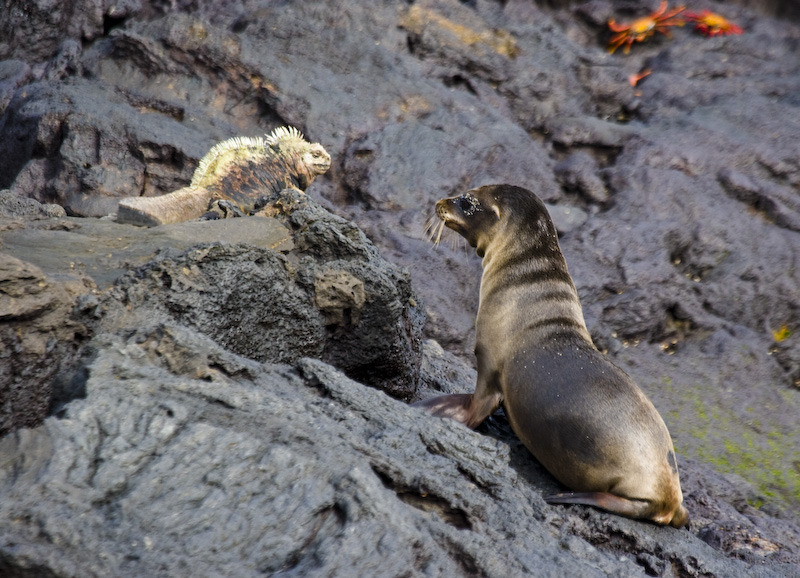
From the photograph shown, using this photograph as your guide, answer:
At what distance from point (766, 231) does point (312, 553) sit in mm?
8143

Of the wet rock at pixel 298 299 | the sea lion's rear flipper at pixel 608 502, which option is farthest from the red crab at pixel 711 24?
the sea lion's rear flipper at pixel 608 502

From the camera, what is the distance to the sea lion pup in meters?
3.28

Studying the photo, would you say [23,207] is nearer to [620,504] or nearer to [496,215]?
[496,215]

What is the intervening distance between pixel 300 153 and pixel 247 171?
1.84ft

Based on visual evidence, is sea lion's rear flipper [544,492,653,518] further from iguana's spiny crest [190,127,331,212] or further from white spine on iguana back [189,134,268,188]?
white spine on iguana back [189,134,268,188]

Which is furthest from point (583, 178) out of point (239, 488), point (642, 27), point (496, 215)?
point (239, 488)

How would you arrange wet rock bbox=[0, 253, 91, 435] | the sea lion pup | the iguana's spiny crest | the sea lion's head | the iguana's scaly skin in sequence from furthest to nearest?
the iguana's spiny crest
the iguana's scaly skin
the sea lion's head
the sea lion pup
wet rock bbox=[0, 253, 91, 435]

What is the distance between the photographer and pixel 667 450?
11.1ft

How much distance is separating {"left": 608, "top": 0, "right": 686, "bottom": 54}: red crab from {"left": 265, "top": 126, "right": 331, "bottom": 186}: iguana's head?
6908 millimetres

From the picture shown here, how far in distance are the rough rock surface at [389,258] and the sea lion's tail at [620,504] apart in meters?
0.07

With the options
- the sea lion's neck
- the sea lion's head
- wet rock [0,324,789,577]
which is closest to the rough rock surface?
wet rock [0,324,789,577]

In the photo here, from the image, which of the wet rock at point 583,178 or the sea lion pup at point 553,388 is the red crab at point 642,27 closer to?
the wet rock at point 583,178

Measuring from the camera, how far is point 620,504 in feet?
10.6

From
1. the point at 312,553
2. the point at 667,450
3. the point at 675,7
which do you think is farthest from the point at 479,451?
the point at 675,7
